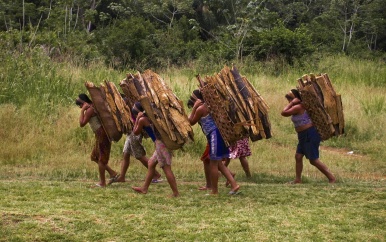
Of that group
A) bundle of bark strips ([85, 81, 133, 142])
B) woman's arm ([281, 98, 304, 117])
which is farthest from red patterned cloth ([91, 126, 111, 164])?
woman's arm ([281, 98, 304, 117])

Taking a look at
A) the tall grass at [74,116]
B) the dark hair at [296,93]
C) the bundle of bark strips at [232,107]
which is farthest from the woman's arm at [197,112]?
the tall grass at [74,116]

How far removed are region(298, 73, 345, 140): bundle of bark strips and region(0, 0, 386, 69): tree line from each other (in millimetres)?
8278

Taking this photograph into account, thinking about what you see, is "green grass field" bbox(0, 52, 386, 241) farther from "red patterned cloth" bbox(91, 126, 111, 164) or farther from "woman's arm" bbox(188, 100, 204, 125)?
"woman's arm" bbox(188, 100, 204, 125)

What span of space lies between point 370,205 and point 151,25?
15.6 metres

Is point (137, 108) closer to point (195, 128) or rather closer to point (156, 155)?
point (156, 155)

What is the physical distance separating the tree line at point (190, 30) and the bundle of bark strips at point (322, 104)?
8.28 meters

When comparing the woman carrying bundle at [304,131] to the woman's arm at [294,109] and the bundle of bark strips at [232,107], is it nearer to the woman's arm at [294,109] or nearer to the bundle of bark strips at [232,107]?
the woman's arm at [294,109]

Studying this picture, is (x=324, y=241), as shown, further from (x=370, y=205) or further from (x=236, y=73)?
(x=236, y=73)

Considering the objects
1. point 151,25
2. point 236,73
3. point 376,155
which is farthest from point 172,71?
point 236,73

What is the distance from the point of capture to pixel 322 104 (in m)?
10.0

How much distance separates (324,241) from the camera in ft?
21.8

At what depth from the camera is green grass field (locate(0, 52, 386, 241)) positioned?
693 centimetres

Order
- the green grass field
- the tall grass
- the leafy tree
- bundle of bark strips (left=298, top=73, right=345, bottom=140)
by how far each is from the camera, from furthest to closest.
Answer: the leafy tree
the tall grass
bundle of bark strips (left=298, top=73, right=345, bottom=140)
the green grass field

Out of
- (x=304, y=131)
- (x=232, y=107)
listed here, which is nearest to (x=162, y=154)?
(x=232, y=107)
